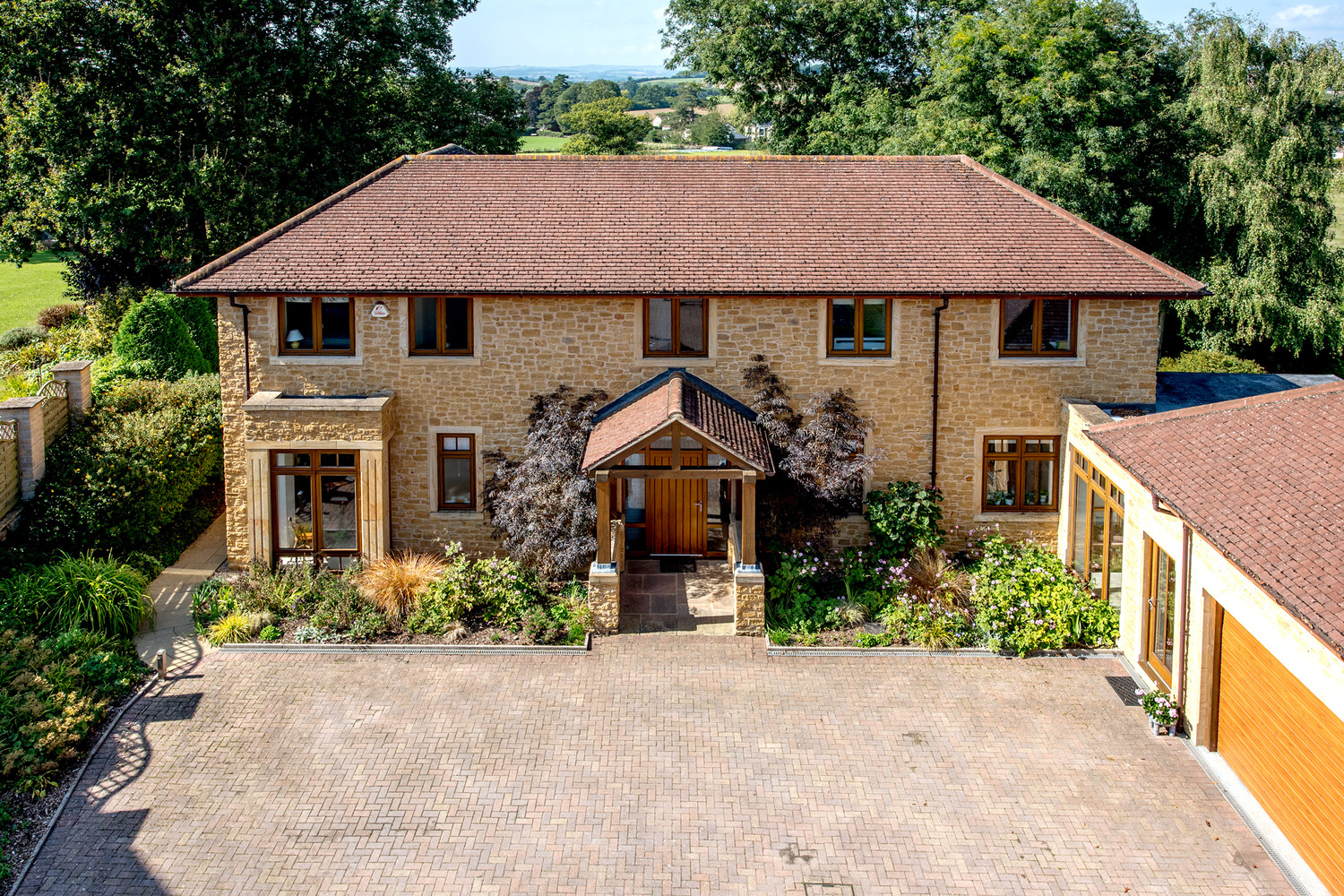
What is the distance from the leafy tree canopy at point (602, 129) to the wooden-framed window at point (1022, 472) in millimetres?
58917

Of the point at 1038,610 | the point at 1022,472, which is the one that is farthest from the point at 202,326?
the point at 1038,610

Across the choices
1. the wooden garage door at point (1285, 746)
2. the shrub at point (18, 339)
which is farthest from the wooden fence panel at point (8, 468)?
the wooden garage door at point (1285, 746)

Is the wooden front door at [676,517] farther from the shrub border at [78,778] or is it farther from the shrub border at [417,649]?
the shrub border at [78,778]

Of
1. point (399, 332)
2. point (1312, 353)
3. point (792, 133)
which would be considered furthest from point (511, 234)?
point (1312, 353)

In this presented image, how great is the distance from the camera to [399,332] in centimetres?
1731

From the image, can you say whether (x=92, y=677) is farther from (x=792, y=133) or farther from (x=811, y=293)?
(x=792, y=133)

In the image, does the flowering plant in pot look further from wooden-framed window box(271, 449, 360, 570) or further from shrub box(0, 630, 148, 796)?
shrub box(0, 630, 148, 796)

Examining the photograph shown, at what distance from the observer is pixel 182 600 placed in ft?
55.5

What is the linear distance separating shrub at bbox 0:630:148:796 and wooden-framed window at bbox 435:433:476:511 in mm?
5318

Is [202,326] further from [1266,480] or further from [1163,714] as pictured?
[1266,480]

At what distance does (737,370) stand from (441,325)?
5.00 m

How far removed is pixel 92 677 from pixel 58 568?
2.69 m

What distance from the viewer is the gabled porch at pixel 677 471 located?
50.1ft

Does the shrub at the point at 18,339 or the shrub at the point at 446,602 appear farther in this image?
the shrub at the point at 18,339
